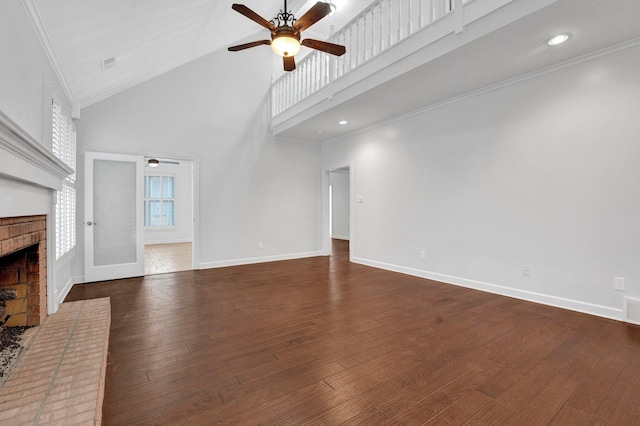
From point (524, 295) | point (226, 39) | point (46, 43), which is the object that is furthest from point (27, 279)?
point (524, 295)

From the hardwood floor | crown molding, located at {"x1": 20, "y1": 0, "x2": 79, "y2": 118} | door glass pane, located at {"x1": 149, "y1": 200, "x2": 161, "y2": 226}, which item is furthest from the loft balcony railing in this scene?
door glass pane, located at {"x1": 149, "y1": 200, "x2": 161, "y2": 226}

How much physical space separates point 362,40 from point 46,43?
3.92m

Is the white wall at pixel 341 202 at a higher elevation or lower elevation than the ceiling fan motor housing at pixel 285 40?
lower

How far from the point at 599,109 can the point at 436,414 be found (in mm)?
3539

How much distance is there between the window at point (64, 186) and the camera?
10.7 feet

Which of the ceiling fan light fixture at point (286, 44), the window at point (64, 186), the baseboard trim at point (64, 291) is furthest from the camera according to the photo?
the baseboard trim at point (64, 291)

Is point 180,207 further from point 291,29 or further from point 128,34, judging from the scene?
point 291,29

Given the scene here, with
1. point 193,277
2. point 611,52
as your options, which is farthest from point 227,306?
point 611,52

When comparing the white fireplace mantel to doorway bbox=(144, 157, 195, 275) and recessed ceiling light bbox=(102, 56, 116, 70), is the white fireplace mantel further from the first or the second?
doorway bbox=(144, 157, 195, 275)

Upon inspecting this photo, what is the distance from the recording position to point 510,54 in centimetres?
310

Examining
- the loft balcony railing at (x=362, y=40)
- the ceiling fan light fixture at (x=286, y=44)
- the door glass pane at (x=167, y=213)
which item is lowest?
the door glass pane at (x=167, y=213)

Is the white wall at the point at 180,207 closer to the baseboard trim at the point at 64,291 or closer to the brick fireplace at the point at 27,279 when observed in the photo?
the baseboard trim at the point at 64,291

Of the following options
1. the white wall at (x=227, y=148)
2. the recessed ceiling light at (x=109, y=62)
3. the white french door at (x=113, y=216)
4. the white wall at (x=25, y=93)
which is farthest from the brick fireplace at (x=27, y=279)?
the white wall at (x=227, y=148)

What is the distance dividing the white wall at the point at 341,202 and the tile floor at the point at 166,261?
4.98 m
